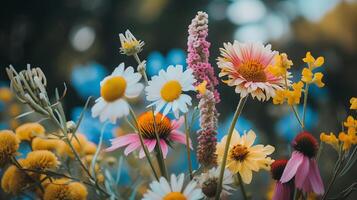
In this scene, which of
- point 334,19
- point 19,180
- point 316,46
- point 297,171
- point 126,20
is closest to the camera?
point 297,171

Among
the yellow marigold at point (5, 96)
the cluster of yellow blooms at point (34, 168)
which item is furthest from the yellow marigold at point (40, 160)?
the yellow marigold at point (5, 96)

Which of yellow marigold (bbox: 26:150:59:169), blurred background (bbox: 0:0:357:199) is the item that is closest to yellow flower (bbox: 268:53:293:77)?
yellow marigold (bbox: 26:150:59:169)

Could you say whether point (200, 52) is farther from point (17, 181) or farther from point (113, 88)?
point (17, 181)

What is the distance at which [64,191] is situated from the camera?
484 mm

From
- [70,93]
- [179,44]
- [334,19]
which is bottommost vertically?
[70,93]

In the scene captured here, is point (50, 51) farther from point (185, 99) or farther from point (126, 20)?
point (185, 99)

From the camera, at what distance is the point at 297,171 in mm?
387

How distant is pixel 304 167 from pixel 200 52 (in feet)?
0.38

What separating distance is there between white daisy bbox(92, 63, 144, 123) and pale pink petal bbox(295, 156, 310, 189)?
0.12 meters

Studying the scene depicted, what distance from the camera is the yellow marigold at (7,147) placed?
48 centimetres

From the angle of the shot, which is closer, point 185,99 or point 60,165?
point 185,99

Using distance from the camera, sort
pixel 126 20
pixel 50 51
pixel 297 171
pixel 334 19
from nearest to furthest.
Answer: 1. pixel 297 171
2. pixel 334 19
3. pixel 50 51
4. pixel 126 20

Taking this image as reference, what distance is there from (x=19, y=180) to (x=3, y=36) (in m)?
3.96

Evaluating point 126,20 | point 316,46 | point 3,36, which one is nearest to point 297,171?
point 316,46
